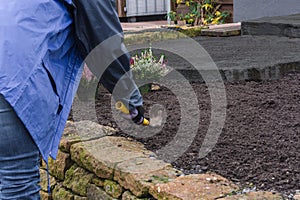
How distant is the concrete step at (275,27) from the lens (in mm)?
6742

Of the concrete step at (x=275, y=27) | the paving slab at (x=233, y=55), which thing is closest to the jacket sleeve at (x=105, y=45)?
the paving slab at (x=233, y=55)

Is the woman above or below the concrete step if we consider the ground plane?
above

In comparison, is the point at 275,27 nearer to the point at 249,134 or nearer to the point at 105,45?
the point at 249,134

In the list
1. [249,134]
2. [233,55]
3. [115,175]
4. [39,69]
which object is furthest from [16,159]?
[233,55]

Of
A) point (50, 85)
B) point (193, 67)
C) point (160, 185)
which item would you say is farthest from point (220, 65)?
point (50, 85)

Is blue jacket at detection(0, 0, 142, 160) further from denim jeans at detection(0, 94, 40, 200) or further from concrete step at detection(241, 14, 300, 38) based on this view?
concrete step at detection(241, 14, 300, 38)

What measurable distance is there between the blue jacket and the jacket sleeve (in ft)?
0.21

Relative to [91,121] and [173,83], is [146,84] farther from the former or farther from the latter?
[91,121]

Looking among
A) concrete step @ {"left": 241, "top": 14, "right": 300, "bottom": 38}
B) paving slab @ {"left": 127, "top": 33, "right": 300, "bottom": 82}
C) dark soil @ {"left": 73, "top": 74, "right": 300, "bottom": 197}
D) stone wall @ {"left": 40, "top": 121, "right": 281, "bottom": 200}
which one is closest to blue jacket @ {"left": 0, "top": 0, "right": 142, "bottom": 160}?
stone wall @ {"left": 40, "top": 121, "right": 281, "bottom": 200}

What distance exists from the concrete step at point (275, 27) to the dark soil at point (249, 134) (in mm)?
2120

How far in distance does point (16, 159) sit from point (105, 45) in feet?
1.89

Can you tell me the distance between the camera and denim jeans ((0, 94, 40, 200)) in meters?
2.24

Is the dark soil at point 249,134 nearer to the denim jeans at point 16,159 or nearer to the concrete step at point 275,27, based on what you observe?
the denim jeans at point 16,159

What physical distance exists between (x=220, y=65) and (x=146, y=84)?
77 centimetres
